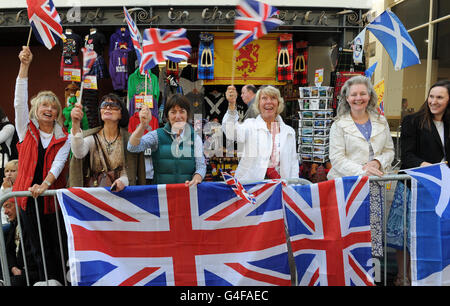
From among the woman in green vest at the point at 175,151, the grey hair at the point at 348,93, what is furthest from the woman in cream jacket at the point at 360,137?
the woman in green vest at the point at 175,151

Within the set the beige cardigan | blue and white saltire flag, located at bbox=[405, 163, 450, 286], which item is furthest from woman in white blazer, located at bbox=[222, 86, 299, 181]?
blue and white saltire flag, located at bbox=[405, 163, 450, 286]

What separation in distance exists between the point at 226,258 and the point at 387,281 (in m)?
1.56

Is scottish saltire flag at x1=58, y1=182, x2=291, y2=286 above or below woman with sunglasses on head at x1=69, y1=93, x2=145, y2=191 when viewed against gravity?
below

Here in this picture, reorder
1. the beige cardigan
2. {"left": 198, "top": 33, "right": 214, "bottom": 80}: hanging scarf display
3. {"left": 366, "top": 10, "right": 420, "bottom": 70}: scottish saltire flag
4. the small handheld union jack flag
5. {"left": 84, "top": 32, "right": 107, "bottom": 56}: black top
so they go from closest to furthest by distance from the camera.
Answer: the small handheld union jack flag → the beige cardigan → {"left": 366, "top": 10, "right": 420, "bottom": 70}: scottish saltire flag → {"left": 84, "top": 32, "right": 107, "bottom": 56}: black top → {"left": 198, "top": 33, "right": 214, "bottom": 80}: hanging scarf display

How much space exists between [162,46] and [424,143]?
8.64ft

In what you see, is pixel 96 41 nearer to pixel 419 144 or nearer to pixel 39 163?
pixel 39 163

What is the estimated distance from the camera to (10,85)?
29.6ft

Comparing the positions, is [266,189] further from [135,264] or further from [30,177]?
[30,177]

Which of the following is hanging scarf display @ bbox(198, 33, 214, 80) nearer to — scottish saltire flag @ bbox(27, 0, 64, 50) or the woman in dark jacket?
scottish saltire flag @ bbox(27, 0, 64, 50)

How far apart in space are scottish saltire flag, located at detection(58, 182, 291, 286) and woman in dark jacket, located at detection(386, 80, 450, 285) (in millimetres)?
1139

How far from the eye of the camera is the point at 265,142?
3.47 m

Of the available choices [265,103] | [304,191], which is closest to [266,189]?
[304,191]

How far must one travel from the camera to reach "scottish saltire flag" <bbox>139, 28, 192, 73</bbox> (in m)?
3.24

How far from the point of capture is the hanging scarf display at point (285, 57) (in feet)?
22.8
